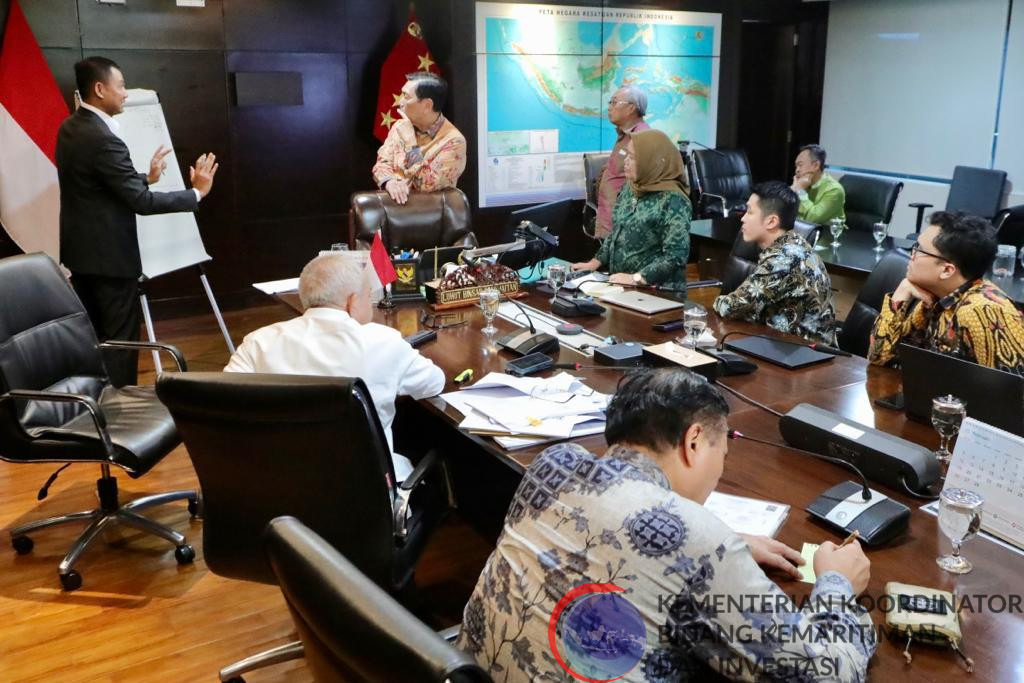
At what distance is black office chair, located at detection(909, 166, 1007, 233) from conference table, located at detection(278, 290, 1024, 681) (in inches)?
135

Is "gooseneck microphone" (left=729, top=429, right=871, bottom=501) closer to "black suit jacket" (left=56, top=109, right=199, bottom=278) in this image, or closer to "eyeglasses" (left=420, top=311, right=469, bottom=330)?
"eyeglasses" (left=420, top=311, right=469, bottom=330)

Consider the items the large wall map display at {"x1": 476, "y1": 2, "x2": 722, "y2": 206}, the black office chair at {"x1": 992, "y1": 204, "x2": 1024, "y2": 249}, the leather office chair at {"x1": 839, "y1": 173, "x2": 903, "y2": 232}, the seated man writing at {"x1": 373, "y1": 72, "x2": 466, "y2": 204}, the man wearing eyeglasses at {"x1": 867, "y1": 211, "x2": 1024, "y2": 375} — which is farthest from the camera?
the large wall map display at {"x1": 476, "y1": 2, "x2": 722, "y2": 206}

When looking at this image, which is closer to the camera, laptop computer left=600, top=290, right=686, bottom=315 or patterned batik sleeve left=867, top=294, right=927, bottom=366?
patterned batik sleeve left=867, top=294, right=927, bottom=366

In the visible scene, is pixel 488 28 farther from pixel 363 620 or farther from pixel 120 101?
pixel 363 620

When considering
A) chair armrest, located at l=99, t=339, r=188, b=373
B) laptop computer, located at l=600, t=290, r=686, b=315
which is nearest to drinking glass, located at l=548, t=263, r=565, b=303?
laptop computer, located at l=600, t=290, r=686, b=315

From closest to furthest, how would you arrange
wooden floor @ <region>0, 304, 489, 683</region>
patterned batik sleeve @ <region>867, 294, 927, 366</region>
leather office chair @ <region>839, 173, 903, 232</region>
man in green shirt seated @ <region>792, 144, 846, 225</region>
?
wooden floor @ <region>0, 304, 489, 683</region> < patterned batik sleeve @ <region>867, 294, 927, 366</region> < man in green shirt seated @ <region>792, 144, 846, 225</region> < leather office chair @ <region>839, 173, 903, 232</region>

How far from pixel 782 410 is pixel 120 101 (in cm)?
341

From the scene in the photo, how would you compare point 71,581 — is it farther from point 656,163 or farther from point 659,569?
point 656,163

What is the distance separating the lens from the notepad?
184cm

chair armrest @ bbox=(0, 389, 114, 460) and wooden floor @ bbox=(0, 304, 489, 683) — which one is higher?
chair armrest @ bbox=(0, 389, 114, 460)

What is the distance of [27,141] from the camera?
17.4ft

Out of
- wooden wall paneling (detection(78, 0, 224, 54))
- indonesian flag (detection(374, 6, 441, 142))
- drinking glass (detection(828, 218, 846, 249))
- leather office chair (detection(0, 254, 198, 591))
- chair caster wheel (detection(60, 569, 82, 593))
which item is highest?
wooden wall paneling (detection(78, 0, 224, 54))

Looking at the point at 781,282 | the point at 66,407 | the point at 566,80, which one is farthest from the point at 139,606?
the point at 566,80

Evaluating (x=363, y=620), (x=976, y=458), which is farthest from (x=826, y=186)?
(x=363, y=620)
